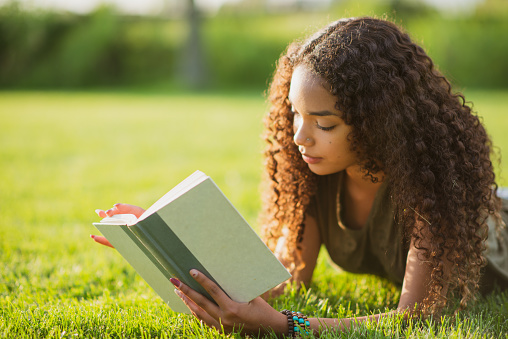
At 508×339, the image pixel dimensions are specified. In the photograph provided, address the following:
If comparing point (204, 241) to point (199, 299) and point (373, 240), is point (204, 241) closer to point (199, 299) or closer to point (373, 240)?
point (199, 299)

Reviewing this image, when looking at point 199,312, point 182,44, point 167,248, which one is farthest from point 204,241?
point 182,44

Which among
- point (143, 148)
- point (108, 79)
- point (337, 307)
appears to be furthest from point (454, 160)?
point (108, 79)

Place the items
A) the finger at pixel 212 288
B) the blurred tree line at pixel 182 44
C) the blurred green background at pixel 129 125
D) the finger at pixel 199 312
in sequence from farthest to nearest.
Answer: the blurred tree line at pixel 182 44, the blurred green background at pixel 129 125, the finger at pixel 199 312, the finger at pixel 212 288

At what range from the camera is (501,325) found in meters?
2.10

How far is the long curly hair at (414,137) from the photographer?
1907mm

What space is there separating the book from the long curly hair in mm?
603

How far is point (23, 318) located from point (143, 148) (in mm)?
5251

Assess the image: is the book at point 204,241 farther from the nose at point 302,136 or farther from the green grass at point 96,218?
the nose at point 302,136

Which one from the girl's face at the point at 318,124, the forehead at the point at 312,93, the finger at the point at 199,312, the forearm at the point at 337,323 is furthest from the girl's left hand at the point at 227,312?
the forehead at the point at 312,93

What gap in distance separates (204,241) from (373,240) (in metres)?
0.96

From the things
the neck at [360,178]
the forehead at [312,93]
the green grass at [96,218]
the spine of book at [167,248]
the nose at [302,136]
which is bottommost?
the green grass at [96,218]

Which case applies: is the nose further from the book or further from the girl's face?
the book

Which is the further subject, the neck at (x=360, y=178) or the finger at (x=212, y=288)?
the neck at (x=360, y=178)

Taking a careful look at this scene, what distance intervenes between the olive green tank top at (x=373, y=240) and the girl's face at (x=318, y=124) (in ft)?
1.07
